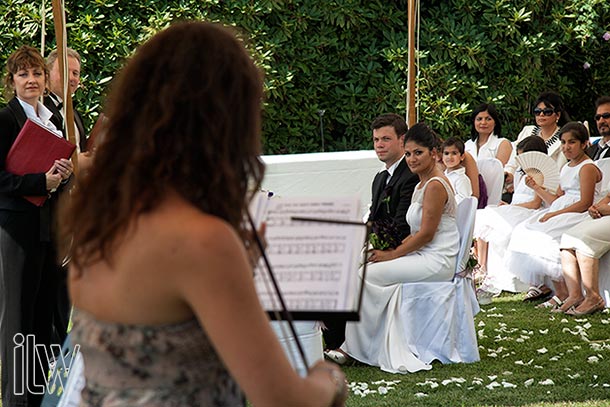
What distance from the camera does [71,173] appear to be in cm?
527

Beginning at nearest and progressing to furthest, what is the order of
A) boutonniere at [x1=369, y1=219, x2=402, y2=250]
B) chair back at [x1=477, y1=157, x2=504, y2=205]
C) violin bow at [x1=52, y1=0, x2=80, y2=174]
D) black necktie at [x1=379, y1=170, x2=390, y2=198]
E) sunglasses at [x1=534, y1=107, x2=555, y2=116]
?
violin bow at [x1=52, y1=0, x2=80, y2=174]
boutonniere at [x1=369, y1=219, x2=402, y2=250]
black necktie at [x1=379, y1=170, x2=390, y2=198]
chair back at [x1=477, y1=157, x2=504, y2=205]
sunglasses at [x1=534, y1=107, x2=555, y2=116]

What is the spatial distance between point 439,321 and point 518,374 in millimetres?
759

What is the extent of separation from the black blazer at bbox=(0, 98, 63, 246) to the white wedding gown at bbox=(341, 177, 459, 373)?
2383 mm

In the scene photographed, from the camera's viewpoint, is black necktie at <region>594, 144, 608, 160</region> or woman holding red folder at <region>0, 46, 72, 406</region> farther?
black necktie at <region>594, 144, 608, 160</region>

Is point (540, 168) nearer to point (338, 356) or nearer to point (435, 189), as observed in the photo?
point (435, 189)

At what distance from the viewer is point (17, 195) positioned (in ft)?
16.2

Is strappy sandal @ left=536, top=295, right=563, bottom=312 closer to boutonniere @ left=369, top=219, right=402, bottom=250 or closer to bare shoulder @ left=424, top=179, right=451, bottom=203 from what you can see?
boutonniere @ left=369, top=219, right=402, bottom=250

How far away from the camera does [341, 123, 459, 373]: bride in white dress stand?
6598 millimetres

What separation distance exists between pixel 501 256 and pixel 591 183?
4.80 feet

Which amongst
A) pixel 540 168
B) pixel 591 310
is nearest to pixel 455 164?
pixel 540 168

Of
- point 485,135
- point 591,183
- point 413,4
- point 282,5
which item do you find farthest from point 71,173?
point 282,5

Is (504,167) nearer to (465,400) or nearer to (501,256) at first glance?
(501,256)

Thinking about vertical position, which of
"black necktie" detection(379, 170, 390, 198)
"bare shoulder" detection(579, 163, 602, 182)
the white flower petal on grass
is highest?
"black necktie" detection(379, 170, 390, 198)

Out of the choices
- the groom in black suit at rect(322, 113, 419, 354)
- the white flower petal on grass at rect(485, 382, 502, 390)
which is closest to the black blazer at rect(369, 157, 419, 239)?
the groom in black suit at rect(322, 113, 419, 354)
